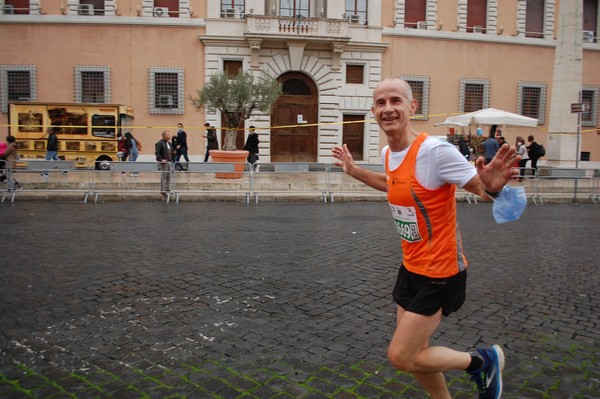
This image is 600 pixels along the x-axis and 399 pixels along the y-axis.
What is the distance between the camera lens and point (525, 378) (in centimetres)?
354

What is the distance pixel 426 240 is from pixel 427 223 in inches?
3.6

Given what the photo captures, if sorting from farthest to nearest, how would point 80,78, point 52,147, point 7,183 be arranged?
1. point 80,78
2. point 52,147
3. point 7,183

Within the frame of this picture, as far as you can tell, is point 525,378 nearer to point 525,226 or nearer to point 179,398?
point 179,398

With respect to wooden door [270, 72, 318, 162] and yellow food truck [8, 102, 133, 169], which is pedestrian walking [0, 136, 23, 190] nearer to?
yellow food truck [8, 102, 133, 169]

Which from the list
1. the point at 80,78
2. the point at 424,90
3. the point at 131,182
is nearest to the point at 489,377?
the point at 131,182

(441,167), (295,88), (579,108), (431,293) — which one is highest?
(295,88)

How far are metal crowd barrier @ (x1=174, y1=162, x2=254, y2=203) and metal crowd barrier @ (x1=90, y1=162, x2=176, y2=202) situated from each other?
1.01 feet

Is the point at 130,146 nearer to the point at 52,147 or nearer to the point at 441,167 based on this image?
the point at 52,147

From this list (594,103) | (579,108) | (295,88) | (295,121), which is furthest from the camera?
(594,103)

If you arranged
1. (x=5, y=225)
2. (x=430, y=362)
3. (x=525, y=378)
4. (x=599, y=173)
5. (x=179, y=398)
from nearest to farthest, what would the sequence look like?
(x=430, y=362) < (x=179, y=398) < (x=525, y=378) < (x=5, y=225) < (x=599, y=173)

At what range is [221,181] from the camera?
14.9 metres

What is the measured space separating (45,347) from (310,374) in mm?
1965

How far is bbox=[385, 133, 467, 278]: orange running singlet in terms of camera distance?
2762mm

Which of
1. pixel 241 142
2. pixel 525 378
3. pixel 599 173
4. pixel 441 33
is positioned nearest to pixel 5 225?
pixel 525 378
